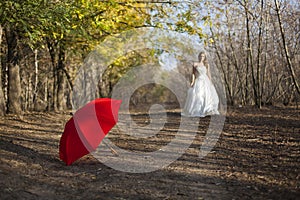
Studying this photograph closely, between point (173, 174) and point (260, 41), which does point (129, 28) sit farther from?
point (173, 174)

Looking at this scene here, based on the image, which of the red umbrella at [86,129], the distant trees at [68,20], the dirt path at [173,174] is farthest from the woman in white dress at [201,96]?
the red umbrella at [86,129]

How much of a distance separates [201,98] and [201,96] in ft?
0.28

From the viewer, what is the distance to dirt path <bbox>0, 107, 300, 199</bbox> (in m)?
4.43

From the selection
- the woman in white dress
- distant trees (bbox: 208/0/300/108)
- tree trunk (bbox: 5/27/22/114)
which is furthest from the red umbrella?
tree trunk (bbox: 5/27/22/114)

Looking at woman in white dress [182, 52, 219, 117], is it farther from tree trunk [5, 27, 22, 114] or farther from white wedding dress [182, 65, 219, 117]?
tree trunk [5, 27, 22, 114]

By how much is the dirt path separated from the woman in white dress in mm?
4315

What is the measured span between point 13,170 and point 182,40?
51.5ft

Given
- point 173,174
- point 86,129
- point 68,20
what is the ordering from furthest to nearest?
1. point 68,20
2. point 86,129
3. point 173,174

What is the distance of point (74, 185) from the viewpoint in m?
4.90

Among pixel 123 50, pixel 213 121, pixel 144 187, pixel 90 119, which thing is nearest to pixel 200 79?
pixel 213 121

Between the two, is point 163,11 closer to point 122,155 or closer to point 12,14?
point 12,14

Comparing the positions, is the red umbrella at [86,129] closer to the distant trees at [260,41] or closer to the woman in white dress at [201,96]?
the woman in white dress at [201,96]

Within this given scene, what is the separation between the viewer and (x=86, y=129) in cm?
591

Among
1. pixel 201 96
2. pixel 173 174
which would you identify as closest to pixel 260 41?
pixel 201 96
